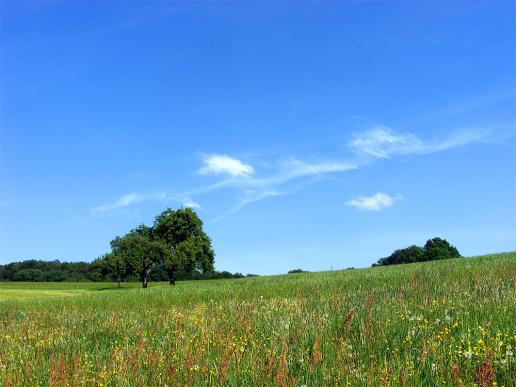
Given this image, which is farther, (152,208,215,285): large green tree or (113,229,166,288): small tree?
(152,208,215,285): large green tree

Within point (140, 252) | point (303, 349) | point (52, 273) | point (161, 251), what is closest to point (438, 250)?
point (161, 251)

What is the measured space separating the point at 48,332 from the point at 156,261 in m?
64.1

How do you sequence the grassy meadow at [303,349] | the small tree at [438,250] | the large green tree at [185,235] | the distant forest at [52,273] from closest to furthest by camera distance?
the grassy meadow at [303,349] → the large green tree at [185,235] → the small tree at [438,250] → the distant forest at [52,273]

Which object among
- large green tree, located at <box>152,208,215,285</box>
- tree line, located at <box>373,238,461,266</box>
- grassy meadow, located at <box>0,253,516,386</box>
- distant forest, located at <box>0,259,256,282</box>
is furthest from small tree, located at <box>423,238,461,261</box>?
grassy meadow, located at <box>0,253,516,386</box>

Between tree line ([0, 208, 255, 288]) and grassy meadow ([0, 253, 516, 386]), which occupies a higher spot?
tree line ([0, 208, 255, 288])

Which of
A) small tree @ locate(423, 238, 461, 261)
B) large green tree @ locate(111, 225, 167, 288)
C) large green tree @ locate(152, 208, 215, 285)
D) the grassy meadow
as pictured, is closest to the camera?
the grassy meadow

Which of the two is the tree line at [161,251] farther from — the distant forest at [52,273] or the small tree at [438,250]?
the small tree at [438,250]

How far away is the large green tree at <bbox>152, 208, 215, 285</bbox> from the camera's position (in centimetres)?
7162

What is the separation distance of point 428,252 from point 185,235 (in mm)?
64189

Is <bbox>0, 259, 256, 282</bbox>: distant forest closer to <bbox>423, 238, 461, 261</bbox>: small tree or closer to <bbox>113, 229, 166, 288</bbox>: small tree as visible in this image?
<bbox>113, 229, 166, 288</bbox>: small tree

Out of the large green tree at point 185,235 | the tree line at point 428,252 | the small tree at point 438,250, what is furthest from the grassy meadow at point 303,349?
the small tree at point 438,250

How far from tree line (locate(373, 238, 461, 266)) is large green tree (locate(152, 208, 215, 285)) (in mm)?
46907

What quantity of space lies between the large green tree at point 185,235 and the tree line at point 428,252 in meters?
46.9

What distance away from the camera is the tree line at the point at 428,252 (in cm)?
10562
